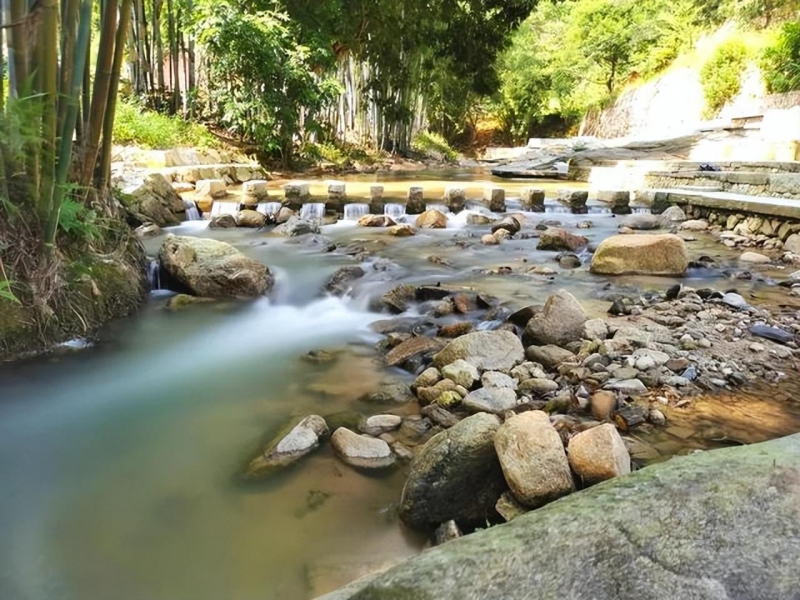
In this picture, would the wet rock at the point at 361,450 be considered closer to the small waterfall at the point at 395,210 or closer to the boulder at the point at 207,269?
the boulder at the point at 207,269

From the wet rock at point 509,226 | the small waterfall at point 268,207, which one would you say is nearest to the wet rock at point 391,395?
the wet rock at point 509,226

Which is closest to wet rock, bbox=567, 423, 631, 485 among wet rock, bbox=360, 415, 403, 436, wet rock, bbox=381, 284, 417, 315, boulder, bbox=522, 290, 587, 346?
wet rock, bbox=360, 415, 403, 436

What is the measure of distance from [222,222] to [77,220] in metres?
4.66

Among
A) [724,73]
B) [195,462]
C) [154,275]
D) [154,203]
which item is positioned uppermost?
[724,73]

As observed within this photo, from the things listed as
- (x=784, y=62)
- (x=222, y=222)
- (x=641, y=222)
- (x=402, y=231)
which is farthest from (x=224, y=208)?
(x=784, y=62)

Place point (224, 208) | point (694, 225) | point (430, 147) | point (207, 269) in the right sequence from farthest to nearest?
1. point (430, 147)
2. point (224, 208)
3. point (694, 225)
4. point (207, 269)

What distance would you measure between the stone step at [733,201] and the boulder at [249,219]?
6948 millimetres

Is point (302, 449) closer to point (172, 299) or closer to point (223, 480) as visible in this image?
point (223, 480)

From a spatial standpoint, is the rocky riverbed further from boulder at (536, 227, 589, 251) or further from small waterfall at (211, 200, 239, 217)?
small waterfall at (211, 200, 239, 217)

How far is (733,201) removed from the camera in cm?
816

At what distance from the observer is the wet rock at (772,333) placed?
12.9 ft

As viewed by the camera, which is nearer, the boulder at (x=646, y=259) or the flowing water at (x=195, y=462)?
the flowing water at (x=195, y=462)

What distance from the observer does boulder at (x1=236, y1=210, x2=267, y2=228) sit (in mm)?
8703

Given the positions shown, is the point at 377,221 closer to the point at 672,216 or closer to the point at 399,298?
the point at 399,298
